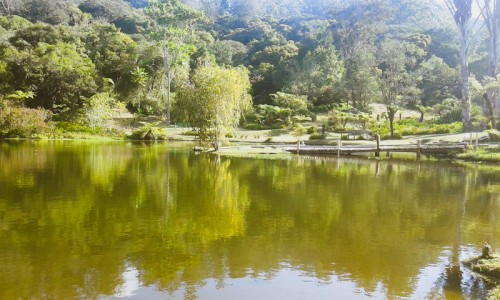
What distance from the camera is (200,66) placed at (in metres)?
53.8

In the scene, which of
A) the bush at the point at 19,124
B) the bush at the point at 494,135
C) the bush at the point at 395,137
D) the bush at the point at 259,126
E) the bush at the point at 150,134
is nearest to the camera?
the bush at the point at 494,135

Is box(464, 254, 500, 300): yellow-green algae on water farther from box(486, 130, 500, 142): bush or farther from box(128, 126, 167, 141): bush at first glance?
box(128, 126, 167, 141): bush

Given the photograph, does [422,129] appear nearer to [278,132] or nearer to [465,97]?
[465,97]

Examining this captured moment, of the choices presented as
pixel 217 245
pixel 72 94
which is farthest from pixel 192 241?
pixel 72 94

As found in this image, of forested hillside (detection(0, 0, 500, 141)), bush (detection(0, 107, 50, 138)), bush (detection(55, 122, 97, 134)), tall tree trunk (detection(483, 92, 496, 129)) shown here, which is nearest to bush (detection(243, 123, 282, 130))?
forested hillside (detection(0, 0, 500, 141))

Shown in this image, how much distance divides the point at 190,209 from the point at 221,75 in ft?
59.6

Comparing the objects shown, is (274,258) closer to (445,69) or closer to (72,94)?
(72,94)

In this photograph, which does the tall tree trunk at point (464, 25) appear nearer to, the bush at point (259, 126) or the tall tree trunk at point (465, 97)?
the tall tree trunk at point (465, 97)

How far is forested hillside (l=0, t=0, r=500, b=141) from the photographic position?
4872 centimetres

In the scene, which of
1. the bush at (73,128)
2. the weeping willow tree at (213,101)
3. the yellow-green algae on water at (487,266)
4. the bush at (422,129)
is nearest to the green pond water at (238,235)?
the yellow-green algae on water at (487,266)

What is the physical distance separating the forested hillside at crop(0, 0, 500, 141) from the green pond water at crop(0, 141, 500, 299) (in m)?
15.5

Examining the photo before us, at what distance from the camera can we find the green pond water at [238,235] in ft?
24.4

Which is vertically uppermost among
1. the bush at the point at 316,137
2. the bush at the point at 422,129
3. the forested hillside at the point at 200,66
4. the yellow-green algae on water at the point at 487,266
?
the forested hillside at the point at 200,66

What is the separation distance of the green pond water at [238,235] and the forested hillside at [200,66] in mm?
15535
